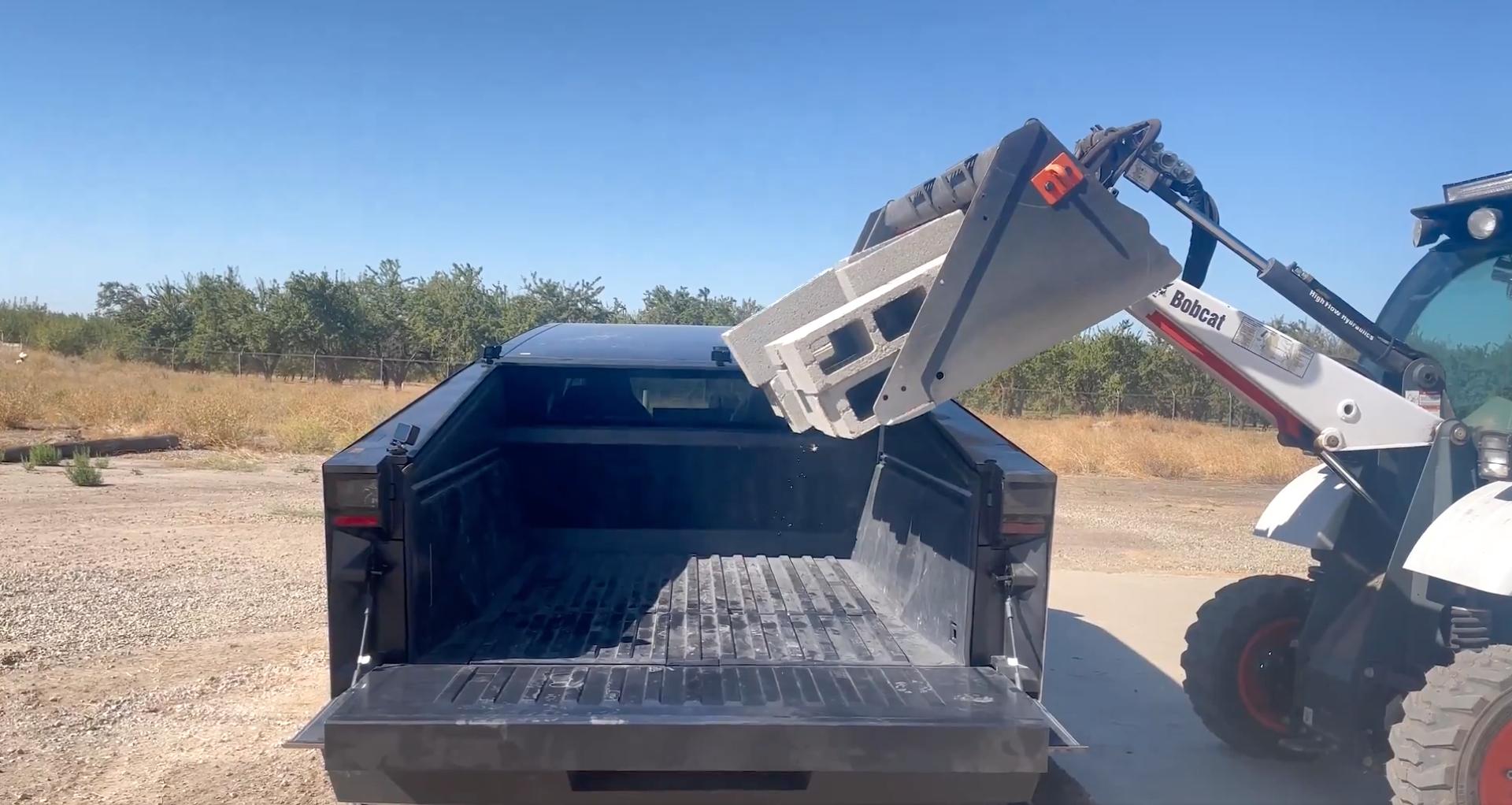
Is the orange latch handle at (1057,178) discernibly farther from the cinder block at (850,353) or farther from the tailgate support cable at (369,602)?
the tailgate support cable at (369,602)

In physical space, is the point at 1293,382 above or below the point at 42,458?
above

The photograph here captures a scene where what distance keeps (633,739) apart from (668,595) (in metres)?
1.75

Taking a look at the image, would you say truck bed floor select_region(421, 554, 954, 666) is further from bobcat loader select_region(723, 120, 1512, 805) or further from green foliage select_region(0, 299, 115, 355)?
green foliage select_region(0, 299, 115, 355)

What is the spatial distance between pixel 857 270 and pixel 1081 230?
0.69m

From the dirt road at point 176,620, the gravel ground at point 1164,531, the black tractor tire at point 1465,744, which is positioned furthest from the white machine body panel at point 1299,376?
the gravel ground at point 1164,531

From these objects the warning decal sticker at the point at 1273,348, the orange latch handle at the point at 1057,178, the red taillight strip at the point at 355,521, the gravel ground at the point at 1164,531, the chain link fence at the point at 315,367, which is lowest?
the gravel ground at the point at 1164,531

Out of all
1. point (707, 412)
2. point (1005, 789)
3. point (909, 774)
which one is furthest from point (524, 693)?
point (707, 412)

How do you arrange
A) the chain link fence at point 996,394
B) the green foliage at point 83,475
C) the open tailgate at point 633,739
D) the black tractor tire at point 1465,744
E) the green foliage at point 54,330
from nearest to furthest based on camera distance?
1. the open tailgate at point 633,739
2. the black tractor tire at point 1465,744
3. the green foliage at point 83,475
4. the chain link fence at point 996,394
5. the green foliage at point 54,330

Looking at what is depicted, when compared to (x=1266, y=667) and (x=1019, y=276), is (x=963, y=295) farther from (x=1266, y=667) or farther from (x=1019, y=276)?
(x=1266, y=667)

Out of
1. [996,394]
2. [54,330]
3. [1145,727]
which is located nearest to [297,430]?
[1145,727]

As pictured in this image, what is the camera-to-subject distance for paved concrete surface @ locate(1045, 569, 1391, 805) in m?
4.47

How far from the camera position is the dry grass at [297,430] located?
57.3 feet

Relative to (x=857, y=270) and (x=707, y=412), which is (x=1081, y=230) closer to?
(x=857, y=270)

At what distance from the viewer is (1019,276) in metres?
3.14
